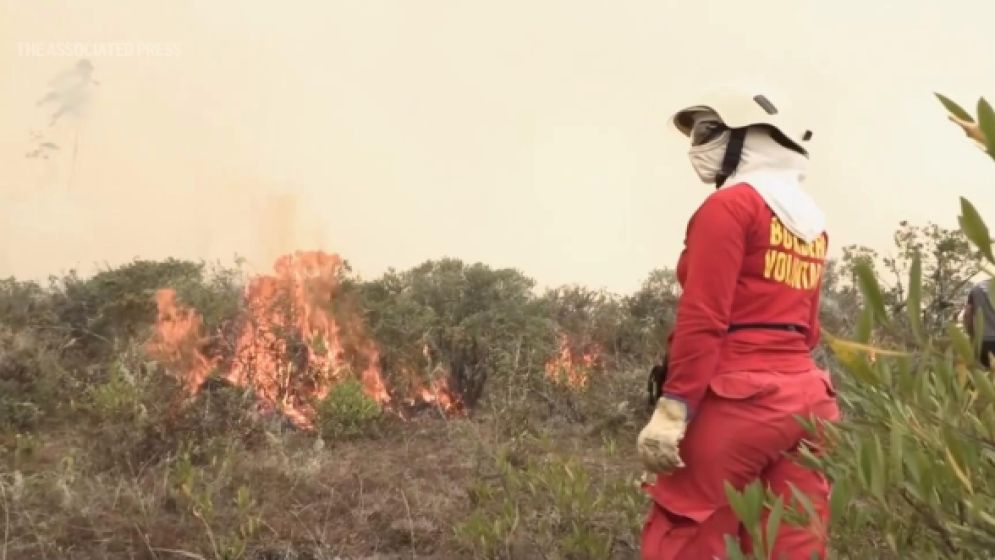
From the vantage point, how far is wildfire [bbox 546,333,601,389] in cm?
632

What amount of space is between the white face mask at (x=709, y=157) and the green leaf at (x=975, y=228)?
65.5 inches

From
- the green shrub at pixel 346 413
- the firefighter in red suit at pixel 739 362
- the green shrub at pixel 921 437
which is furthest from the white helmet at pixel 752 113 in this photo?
the green shrub at pixel 346 413

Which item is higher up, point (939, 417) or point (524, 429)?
point (939, 417)

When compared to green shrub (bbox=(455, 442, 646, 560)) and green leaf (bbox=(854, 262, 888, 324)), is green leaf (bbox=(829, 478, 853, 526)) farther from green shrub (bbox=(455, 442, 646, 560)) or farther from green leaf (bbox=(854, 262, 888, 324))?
green shrub (bbox=(455, 442, 646, 560))

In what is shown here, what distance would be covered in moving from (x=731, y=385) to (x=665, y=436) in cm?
21

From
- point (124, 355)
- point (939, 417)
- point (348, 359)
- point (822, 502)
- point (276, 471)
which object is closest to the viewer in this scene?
point (939, 417)

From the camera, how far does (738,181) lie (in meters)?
2.22

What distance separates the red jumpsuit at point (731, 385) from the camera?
2.07 meters

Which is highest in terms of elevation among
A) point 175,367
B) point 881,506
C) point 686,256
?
point 686,256

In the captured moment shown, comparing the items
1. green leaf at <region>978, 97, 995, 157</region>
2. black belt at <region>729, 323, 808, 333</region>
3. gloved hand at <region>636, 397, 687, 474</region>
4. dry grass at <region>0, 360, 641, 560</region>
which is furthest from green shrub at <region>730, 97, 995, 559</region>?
dry grass at <region>0, 360, 641, 560</region>

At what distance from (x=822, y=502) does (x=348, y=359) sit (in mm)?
4779

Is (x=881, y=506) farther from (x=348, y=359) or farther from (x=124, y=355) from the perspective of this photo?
(x=348, y=359)

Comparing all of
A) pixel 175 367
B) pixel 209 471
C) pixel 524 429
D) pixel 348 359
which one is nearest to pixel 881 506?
pixel 209 471

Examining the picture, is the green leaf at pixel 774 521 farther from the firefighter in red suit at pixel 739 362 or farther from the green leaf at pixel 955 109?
the firefighter in red suit at pixel 739 362
